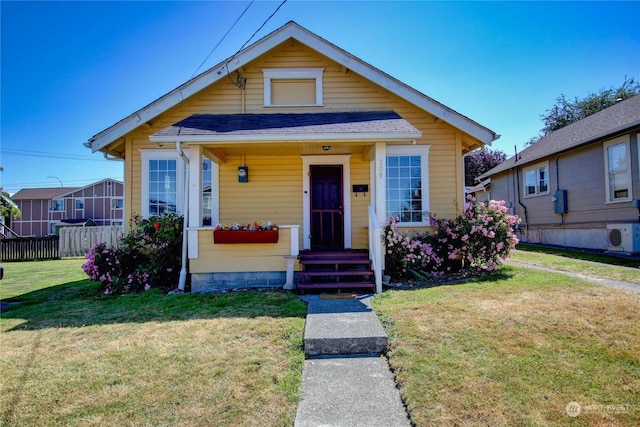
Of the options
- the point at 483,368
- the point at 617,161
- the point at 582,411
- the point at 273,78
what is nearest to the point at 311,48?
the point at 273,78

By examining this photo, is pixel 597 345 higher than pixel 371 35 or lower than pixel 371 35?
lower

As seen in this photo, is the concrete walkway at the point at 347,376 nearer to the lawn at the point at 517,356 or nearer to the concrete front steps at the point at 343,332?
the concrete front steps at the point at 343,332

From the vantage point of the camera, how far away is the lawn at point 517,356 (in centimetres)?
221

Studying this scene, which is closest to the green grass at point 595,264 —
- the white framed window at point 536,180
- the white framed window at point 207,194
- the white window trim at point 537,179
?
the white window trim at point 537,179

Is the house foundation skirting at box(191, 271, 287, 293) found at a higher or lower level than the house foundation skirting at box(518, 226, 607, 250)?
lower

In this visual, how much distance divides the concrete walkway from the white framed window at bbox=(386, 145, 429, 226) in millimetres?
3909

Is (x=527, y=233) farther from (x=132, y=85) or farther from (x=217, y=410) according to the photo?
(x=132, y=85)

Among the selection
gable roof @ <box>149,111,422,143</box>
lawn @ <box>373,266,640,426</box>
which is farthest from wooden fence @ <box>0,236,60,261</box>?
lawn @ <box>373,266,640,426</box>

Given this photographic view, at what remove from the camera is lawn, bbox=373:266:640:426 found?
221 centimetres

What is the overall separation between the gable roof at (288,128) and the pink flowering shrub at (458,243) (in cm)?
183

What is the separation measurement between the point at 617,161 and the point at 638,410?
33.9 feet

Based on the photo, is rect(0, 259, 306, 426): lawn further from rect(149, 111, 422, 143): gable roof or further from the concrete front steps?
rect(149, 111, 422, 143): gable roof

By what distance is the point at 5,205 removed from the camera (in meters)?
25.4

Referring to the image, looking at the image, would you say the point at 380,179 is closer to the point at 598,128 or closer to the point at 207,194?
the point at 207,194
